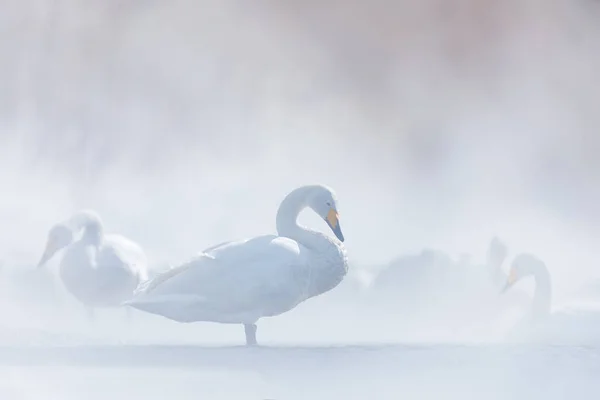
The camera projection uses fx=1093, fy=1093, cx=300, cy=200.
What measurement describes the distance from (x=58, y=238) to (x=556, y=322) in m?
1.40

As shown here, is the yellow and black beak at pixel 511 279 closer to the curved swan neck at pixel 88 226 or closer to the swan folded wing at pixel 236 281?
the swan folded wing at pixel 236 281

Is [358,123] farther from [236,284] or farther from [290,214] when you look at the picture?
[236,284]

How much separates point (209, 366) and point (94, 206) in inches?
55.5

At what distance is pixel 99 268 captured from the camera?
2.86 metres

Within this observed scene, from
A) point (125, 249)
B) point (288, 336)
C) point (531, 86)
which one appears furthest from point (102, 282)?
point (531, 86)

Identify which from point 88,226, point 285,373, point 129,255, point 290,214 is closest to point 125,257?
point 129,255

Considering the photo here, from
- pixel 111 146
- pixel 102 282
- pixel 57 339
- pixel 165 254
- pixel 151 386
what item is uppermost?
pixel 111 146

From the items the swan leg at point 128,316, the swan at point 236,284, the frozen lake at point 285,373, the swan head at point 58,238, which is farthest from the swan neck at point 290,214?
the swan head at point 58,238

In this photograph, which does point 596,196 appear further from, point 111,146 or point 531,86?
point 111,146

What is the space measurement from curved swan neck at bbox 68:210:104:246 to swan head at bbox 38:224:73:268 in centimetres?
3

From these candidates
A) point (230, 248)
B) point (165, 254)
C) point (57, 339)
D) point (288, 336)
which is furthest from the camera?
point (165, 254)

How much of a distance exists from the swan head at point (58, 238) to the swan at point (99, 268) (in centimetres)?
11

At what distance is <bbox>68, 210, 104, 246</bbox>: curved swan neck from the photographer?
2938 mm

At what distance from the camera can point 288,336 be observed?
120 inches
